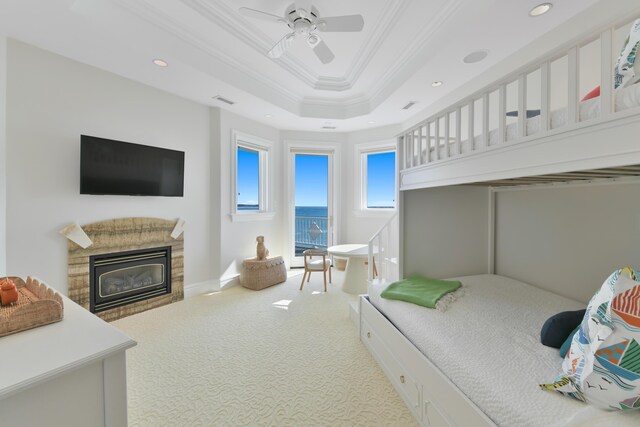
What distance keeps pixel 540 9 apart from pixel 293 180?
362 centimetres

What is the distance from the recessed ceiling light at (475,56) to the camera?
2.43 metres

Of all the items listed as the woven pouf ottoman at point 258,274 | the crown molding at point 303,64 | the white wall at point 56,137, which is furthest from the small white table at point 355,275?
the white wall at point 56,137

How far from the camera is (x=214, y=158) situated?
12.0 ft

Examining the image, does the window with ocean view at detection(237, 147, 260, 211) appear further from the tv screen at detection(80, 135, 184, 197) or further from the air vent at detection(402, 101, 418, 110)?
the air vent at detection(402, 101, 418, 110)

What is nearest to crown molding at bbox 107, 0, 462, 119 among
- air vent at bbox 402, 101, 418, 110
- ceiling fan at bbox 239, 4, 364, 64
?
air vent at bbox 402, 101, 418, 110

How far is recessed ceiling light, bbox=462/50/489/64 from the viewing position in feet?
7.98

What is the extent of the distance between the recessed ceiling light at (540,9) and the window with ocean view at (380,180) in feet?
8.88

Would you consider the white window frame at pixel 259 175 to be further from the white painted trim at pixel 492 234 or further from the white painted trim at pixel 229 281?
the white painted trim at pixel 492 234

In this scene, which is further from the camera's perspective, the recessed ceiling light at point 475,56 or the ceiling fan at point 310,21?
the recessed ceiling light at point 475,56

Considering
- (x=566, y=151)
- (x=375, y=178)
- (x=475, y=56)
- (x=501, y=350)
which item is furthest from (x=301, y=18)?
(x=375, y=178)

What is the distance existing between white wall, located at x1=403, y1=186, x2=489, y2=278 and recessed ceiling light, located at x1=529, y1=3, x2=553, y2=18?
4.64 feet

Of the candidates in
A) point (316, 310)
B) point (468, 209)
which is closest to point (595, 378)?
point (468, 209)

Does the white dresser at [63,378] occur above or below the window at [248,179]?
below

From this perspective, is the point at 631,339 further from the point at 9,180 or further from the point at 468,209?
the point at 9,180
